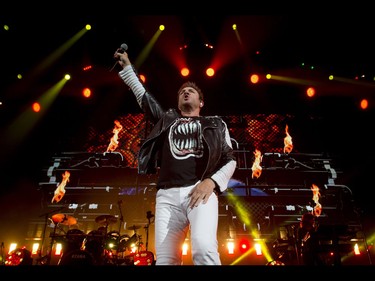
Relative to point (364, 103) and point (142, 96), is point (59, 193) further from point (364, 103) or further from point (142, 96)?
point (364, 103)

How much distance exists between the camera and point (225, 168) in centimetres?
225

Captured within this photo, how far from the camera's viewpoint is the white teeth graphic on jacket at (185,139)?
7.46 ft

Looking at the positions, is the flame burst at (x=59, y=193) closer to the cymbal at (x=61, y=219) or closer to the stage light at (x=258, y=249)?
the cymbal at (x=61, y=219)

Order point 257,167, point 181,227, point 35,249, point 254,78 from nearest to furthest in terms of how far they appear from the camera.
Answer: point 181,227
point 35,249
point 254,78
point 257,167

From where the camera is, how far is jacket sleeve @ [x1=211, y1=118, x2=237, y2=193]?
2121 mm

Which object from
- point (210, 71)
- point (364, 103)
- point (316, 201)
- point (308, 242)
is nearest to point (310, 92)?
point (364, 103)

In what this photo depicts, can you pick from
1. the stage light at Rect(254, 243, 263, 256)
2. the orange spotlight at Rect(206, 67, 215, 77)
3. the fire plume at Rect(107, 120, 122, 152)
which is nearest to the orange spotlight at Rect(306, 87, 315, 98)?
the orange spotlight at Rect(206, 67, 215, 77)

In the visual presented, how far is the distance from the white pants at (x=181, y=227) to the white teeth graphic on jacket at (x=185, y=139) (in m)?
0.30

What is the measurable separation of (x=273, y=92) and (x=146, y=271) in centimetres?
868

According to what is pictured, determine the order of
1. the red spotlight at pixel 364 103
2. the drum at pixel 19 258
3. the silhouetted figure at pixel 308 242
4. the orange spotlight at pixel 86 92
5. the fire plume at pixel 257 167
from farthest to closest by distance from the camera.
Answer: the orange spotlight at pixel 86 92
the fire plume at pixel 257 167
the red spotlight at pixel 364 103
the drum at pixel 19 258
the silhouetted figure at pixel 308 242

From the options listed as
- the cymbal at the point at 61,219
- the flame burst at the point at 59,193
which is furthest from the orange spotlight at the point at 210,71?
the flame burst at the point at 59,193

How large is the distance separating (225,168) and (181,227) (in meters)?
0.56

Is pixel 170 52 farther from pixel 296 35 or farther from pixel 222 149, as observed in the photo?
pixel 222 149

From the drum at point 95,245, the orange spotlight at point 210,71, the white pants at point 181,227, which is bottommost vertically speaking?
the white pants at point 181,227
